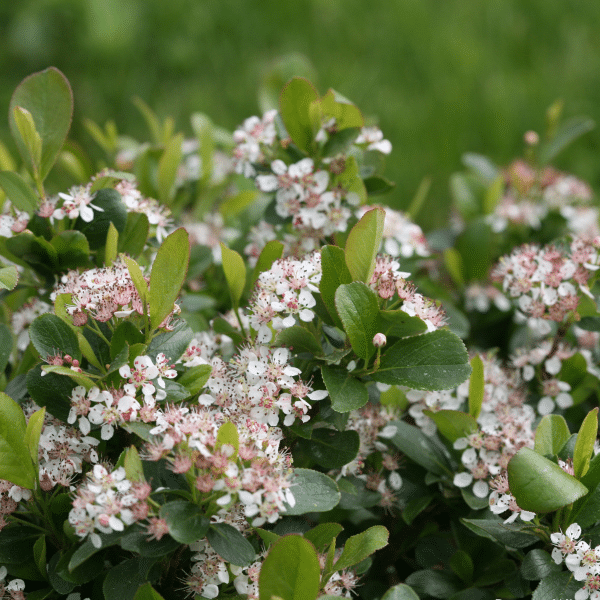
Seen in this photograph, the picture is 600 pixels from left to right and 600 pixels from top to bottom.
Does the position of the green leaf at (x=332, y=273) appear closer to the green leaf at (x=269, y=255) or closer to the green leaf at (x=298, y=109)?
the green leaf at (x=269, y=255)

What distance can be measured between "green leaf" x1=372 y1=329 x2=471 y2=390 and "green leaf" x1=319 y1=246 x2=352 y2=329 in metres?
0.13

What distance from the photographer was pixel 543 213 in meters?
1.99

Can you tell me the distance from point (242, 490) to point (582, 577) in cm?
53

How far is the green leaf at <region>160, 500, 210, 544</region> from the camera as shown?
911mm

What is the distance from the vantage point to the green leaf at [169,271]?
1045 millimetres

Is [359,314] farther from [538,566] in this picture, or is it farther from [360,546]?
[538,566]

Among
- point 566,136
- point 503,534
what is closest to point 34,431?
point 503,534

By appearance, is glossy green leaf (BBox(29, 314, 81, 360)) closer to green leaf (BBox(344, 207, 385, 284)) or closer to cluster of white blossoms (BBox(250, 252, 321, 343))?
cluster of white blossoms (BBox(250, 252, 321, 343))

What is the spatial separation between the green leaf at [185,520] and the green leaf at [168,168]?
0.91m

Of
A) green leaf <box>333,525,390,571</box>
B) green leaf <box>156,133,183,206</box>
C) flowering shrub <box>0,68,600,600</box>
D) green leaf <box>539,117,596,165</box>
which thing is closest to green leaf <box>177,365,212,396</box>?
flowering shrub <box>0,68,600,600</box>

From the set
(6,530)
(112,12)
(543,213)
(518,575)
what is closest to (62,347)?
(6,530)

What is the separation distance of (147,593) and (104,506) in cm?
14

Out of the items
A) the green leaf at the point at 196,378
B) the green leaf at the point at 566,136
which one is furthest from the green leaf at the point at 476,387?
the green leaf at the point at 566,136

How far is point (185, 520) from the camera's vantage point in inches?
36.8
